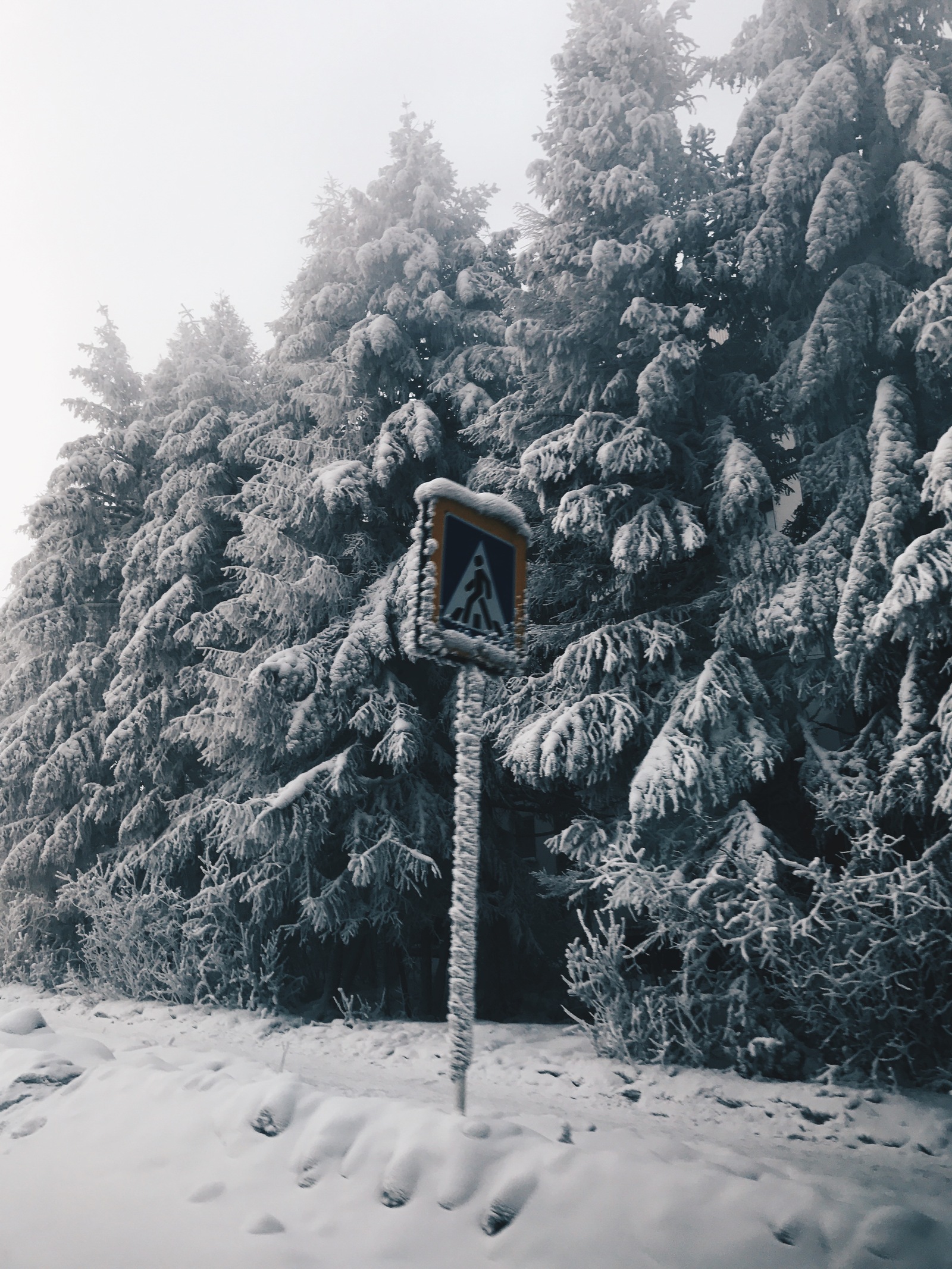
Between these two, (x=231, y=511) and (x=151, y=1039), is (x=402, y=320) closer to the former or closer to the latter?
(x=231, y=511)

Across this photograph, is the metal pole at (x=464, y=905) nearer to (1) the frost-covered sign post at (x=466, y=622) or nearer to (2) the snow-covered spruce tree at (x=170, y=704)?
(1) the frost-covered sign post at (x=466, y=622)

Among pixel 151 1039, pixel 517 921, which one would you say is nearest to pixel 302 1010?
pixel 151 1039

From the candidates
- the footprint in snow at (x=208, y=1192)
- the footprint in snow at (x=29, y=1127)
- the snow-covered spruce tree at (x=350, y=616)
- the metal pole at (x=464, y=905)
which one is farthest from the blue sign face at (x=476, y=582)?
the snow-covered spruce tree at (x=350, y=616)

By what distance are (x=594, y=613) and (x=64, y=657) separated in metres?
9.29

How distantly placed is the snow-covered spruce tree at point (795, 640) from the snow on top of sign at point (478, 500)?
3196 mm

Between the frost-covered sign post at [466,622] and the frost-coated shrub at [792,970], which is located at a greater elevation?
the frost-covered sign post at [466,622]

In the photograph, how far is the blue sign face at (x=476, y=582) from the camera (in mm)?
3531

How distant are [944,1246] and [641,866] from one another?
3.70m

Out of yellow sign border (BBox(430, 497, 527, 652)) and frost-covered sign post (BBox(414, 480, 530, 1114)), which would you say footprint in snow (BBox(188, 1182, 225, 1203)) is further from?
yellow sign border (BBox(430, 497, 527, 652))

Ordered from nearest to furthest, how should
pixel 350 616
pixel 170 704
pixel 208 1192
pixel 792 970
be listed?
pixel 208 1192 < pixel 792 970 < pixel 350 616 < pixel 170 704

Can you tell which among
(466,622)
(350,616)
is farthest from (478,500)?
(350,616)

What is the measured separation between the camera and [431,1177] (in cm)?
→ 323

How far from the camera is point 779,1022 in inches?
242

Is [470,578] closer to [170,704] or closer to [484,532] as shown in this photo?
[484,532]
